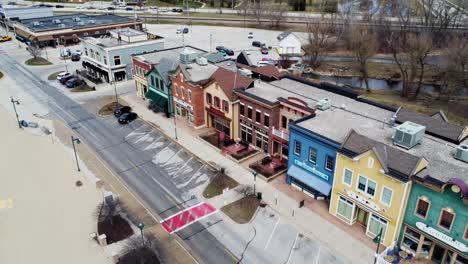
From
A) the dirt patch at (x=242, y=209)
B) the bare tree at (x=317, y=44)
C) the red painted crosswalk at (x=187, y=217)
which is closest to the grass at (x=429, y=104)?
the bare tree at (x=317, y=44)

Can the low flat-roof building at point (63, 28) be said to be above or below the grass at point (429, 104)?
above

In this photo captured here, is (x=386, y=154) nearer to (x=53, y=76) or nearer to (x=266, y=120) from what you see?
(x=266, y=120)

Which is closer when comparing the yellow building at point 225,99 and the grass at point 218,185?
the grass at point 218,185

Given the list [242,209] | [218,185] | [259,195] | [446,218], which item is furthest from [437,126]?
[218,185]

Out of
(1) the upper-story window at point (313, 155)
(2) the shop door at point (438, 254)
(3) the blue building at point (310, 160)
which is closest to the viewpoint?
(2) the shop door at point (438, 254)

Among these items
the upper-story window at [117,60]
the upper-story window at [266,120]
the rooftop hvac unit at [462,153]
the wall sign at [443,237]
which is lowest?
the wall sign at [443,237]

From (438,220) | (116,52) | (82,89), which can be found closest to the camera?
(438,220)

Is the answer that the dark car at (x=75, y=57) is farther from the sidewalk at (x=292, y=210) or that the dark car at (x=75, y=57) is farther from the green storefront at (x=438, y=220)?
the green storefront at (x=438, y=220)
